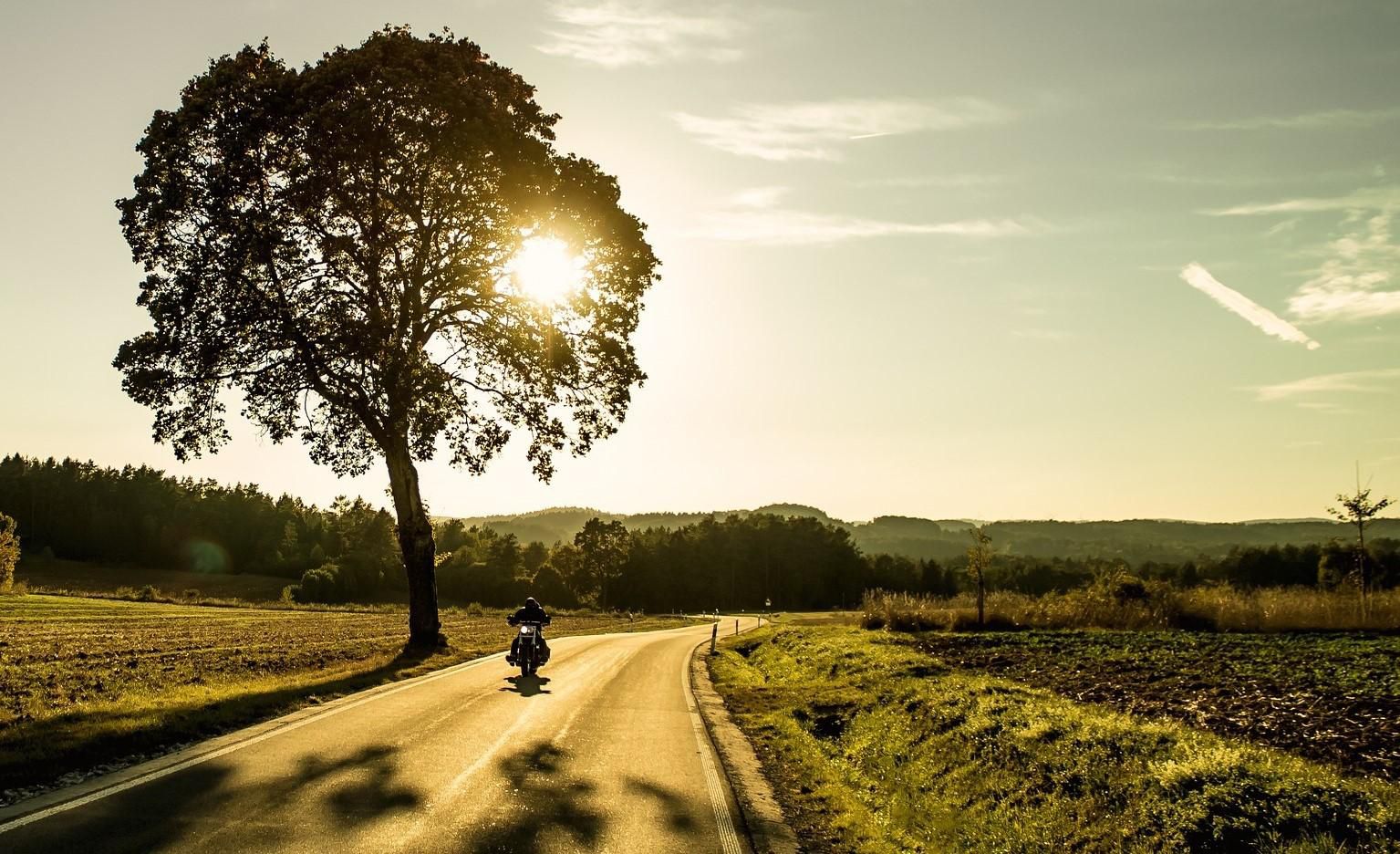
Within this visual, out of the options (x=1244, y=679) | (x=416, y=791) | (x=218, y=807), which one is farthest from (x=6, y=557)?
(x=1244, y=679)

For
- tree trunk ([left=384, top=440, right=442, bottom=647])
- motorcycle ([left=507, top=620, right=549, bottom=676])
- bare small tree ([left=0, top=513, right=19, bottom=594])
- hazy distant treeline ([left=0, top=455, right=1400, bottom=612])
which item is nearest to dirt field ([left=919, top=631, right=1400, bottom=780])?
motorcycle ([left=507, top=620, right=549, bottom=676])

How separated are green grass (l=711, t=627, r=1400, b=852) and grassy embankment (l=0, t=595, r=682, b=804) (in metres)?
7.96

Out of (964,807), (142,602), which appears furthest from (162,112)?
(142,602)

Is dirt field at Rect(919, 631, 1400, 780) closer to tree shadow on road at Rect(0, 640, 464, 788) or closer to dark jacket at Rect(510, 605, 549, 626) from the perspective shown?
dark jacket at Rect(510, 605, 549, 626)

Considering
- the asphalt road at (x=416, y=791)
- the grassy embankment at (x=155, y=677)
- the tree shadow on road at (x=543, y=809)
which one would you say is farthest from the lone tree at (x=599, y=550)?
the tree shadow on road at (x=543, y=809)

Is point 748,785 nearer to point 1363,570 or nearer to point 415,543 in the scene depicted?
point 415,543

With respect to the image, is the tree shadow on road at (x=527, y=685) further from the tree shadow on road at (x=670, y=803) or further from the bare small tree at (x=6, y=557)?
the bare small tree at (x=6, y=557)

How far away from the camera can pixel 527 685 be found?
18.9 m

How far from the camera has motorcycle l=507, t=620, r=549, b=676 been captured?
2181 centimetres

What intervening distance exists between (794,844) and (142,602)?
70.3m

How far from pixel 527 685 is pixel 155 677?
7901mm

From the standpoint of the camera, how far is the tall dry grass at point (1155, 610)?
99.2 feet

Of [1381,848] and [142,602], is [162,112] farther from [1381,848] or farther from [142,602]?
[142,602]

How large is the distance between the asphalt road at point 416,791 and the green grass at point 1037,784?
5.47 feet
